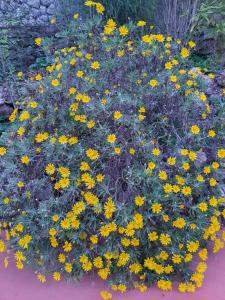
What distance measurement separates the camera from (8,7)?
5250 millimetres

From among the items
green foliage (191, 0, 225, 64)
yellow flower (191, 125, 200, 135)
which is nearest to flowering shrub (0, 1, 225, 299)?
yellow flower (191, 125, 200, 135)

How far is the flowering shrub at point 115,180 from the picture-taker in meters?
2.19

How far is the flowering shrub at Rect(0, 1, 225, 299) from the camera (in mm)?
2193

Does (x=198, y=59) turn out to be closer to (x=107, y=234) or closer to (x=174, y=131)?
(x=174, y=131)

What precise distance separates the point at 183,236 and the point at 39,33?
3.77 meters

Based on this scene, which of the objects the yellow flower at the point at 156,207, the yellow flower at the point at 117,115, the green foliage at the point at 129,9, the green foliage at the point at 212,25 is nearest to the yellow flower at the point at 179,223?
the yellow flower at the point at 156,207

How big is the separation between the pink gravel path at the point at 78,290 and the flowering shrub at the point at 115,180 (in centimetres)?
6

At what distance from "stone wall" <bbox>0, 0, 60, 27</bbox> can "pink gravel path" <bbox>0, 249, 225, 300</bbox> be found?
376 centimetres

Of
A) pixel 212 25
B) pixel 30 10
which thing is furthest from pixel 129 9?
pixel 30 10

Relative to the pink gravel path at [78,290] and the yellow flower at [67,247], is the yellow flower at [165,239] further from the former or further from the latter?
the yellow flower at [67,247]

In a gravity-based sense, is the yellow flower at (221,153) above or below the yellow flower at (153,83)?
below

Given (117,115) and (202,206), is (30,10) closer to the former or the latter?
(117,115)

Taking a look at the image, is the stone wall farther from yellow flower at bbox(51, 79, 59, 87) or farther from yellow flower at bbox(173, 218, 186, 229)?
yellow flower at bbox(173, 218, 186, 229)

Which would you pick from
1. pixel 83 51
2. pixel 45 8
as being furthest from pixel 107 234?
pixel 45 8
